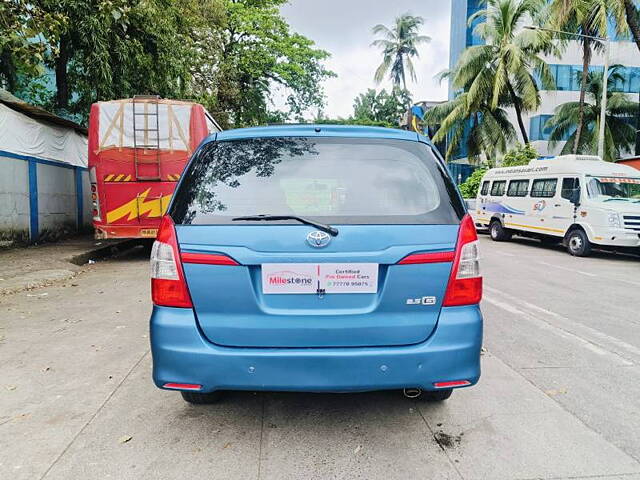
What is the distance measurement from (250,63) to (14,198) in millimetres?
17398

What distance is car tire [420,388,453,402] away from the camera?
3.06m

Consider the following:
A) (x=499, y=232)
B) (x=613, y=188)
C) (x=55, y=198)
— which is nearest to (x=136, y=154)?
(x=55, y=198)

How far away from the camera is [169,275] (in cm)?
249

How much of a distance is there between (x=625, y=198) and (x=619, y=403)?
10.5m

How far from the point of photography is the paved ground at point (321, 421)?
2.46 m

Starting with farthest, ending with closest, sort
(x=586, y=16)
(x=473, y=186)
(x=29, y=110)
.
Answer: (x=473, y=186) → (x=586, y=16) → (x=29, y=110)

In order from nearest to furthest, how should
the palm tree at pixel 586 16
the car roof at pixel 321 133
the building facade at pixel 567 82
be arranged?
the car roof at pixel 321 133 → the palm tree at pixel 586 16 → the building facade at pixel 567 82

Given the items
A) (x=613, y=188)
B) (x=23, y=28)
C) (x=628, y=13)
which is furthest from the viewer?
(x=628, y=13)

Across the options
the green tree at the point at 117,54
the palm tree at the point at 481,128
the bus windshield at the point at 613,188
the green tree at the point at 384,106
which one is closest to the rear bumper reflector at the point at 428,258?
the bus windshield at the point at 613,188

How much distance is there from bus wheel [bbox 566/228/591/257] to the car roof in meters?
10.9

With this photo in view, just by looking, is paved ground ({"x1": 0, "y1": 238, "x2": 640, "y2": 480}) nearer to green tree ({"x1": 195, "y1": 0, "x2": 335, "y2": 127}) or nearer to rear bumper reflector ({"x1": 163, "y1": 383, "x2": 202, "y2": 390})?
rear bumper reflector ({"x1": 163, "y1": 383, "x2": 202, "y2": 390})

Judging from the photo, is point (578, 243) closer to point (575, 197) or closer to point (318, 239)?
point (575, 197)

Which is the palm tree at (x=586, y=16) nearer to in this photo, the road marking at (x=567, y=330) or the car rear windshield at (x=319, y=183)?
the road marking at (x=567, y=330)

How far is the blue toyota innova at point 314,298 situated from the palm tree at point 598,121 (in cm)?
2635
